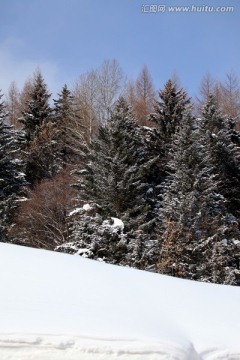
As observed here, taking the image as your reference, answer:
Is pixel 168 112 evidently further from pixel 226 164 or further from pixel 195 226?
pixel 195 226

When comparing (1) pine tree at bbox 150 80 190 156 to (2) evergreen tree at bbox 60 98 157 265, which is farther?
(1) pine tree at bbox 150 80 190 156

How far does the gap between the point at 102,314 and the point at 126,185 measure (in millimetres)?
11185

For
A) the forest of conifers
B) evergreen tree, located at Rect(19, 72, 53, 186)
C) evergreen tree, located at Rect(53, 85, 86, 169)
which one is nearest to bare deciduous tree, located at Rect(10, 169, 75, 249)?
the forest of conifers

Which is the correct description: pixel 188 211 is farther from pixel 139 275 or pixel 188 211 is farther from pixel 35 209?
pixel 139 275

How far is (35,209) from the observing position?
16047 millimetres

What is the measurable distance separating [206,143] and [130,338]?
15.5 metres

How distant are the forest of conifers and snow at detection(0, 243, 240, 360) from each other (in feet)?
21.6

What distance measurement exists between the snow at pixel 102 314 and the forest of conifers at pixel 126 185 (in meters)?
6.59

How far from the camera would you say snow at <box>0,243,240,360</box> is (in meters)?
2.12

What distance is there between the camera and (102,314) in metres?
2.51

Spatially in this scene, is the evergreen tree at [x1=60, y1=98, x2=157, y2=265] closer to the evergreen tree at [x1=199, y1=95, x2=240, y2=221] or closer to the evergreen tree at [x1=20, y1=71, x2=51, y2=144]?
the evergreen tree at [x1=199, y1=95, x2=240, y2=221]

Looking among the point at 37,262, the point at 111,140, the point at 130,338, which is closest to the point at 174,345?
the point at 130,338

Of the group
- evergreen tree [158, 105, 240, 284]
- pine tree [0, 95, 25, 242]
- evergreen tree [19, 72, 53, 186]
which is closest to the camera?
evergreen tree [158, 105, 240, 284]

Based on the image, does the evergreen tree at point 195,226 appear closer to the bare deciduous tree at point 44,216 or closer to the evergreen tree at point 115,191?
the evergreen tree at point 115,191
